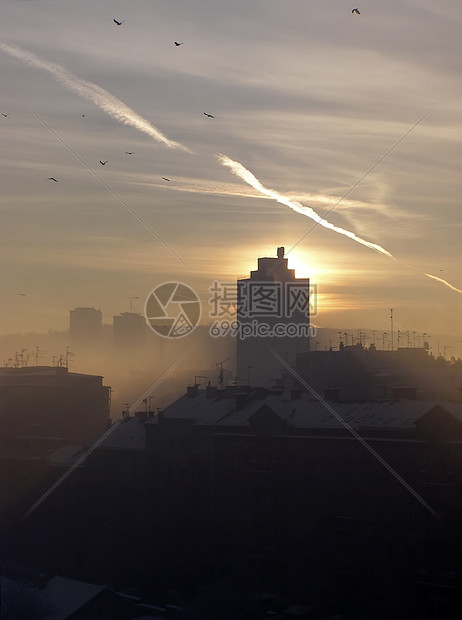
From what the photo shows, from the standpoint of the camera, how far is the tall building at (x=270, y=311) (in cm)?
18700

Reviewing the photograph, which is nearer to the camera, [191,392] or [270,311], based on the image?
[191,392]

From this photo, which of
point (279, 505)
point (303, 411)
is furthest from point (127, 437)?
point (279, 505)

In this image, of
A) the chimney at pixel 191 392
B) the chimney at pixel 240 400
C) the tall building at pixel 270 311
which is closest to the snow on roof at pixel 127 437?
the chimney at pixel 191 392

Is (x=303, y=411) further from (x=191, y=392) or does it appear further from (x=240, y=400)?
(x=191, y=392)

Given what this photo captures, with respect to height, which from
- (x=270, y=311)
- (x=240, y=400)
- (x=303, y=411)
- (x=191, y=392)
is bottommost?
(x=303, y=411)

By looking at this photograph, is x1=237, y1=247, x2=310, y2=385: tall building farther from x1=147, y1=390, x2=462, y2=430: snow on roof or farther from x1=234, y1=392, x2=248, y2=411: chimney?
x1=234, y1=392, x2=248, y2=411: chimney

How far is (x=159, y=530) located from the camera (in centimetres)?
5594

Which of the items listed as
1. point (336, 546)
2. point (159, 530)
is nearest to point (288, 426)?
point (336, 546)

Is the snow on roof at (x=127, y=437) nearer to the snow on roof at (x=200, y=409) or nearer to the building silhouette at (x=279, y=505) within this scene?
the building silhouette at (x=279, y=505)

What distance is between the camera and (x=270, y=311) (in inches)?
7800

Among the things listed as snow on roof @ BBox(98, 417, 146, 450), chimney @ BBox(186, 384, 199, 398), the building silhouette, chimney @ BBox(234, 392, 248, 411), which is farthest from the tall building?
chimney @ BBox(234, 392, 248, 411)

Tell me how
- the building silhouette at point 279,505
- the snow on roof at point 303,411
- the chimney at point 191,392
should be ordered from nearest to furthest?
the building silhouette at point 279,505
the snow on roof at point 303,411
the chimney at point 191,392

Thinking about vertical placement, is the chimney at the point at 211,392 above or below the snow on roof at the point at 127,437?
above

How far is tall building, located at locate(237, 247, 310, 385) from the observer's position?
7362 inches
